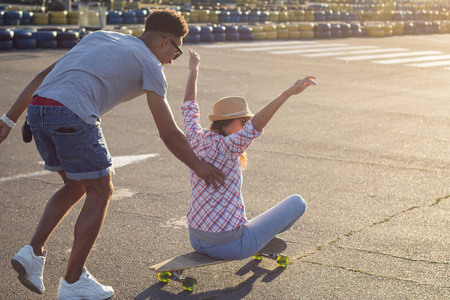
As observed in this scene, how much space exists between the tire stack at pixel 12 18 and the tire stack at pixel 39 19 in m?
0.80

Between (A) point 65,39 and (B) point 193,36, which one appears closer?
(A) point 65,39

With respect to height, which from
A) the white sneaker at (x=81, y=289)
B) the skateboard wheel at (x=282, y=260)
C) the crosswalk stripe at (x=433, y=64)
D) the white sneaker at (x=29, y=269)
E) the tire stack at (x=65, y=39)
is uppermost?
the tire stack at (x=65, y=39)

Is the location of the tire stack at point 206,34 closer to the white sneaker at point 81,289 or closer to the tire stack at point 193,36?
the tire stack at point 193,36

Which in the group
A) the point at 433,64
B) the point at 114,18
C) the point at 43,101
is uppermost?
the point at 43,101

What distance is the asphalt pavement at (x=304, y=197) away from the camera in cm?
394

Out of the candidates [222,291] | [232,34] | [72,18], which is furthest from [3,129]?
[72,18]

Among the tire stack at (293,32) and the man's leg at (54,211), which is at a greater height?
the man's leg at (54,211)

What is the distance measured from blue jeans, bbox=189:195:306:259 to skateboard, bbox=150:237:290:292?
0.18ft

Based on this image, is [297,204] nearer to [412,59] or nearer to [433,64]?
[433,64]

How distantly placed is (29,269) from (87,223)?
412mm

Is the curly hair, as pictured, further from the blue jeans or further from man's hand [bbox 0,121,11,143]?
the blue jeans

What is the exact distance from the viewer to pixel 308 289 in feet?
12.6

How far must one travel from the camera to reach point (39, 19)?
77.1 ft

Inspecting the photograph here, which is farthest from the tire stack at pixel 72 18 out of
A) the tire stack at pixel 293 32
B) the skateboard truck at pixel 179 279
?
the skateboard truck at pixel 179 279
